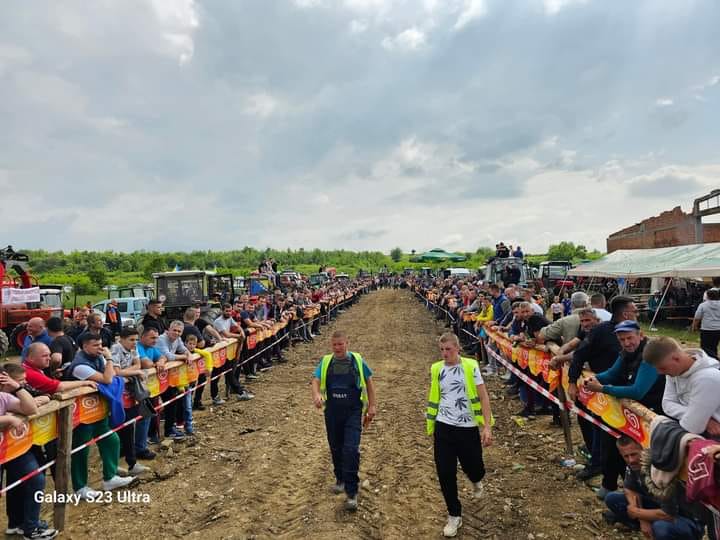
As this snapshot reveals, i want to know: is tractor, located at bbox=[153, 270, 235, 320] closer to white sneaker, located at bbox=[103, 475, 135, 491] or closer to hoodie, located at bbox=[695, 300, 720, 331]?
white sneaker, located at bbox=[103, 475, 135, 491]

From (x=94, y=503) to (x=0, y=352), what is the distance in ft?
38.5

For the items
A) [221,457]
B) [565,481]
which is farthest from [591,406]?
[221,457]

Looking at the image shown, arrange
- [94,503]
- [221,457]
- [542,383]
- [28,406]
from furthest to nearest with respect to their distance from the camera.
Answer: [542,383] → [221,457] → [94,503] → [28,406]

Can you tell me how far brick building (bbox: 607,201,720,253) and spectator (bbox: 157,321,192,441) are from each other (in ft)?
96.3

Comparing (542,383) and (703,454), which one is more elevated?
(703,454)

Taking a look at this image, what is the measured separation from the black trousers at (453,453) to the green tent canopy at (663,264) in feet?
45.9

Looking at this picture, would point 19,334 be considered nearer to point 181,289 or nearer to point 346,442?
point 181,289

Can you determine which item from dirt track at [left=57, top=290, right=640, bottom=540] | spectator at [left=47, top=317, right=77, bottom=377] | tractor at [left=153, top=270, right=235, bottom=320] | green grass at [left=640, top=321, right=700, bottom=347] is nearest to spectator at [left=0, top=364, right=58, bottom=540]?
dirt track at [left=57, top=290, right=640, bottom=540]

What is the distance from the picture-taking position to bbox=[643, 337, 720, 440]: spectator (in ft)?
9.70

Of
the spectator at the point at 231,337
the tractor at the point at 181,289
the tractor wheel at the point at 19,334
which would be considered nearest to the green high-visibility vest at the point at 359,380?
the spectator at the point at 231,337

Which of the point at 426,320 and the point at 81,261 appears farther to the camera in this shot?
the point at 81,261

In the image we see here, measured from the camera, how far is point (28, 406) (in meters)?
3.96

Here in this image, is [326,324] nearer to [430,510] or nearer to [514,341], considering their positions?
[514,341]

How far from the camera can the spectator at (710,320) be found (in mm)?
9789
